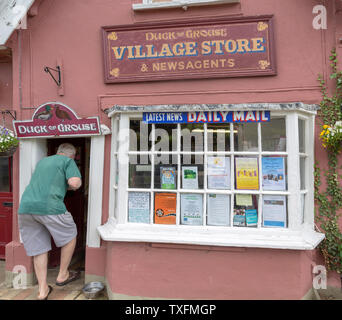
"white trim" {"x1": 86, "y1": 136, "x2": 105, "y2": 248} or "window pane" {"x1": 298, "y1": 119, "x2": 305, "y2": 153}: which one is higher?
"window pane" {"x1": 298, "y1": 119, "x2": 305, "y2": 153}

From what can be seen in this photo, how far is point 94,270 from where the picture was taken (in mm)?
4102

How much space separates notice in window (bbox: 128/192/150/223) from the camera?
3.79 meters

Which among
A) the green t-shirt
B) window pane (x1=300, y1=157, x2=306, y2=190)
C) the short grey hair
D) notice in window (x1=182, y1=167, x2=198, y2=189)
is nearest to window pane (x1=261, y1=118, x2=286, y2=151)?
window pane (x1=300, y1=157, x2=306, y2=190)

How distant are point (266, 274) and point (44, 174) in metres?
3.38

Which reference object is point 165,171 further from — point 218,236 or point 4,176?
point 4,176

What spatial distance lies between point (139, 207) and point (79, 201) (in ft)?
6.57

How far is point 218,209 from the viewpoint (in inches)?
145

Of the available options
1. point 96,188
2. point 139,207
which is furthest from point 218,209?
point 96,188

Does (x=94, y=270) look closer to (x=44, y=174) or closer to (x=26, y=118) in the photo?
(x=44, y=174)

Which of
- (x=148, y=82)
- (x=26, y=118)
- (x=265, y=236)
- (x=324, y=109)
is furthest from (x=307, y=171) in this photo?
(x=26, y=118)

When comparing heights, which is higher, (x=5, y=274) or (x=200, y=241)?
(x=200, y=241)

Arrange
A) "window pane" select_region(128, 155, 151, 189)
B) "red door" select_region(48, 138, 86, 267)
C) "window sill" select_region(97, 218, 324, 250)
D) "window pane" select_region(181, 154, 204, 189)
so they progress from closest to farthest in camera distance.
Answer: "window sill" select_region(97, 218, 324, 250), "window pane" select_region(181, 154, 204, 189), "window pane" select_region(128, 155, 151, 189), "red door" select_region(48, 138, 86, 267)

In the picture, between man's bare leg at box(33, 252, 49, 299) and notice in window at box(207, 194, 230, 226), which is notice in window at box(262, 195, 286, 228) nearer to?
notice in window at box(207, 194, 230, 226)

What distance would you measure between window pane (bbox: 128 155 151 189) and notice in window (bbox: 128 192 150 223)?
147 mm
